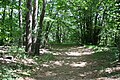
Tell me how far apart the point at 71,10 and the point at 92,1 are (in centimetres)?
402

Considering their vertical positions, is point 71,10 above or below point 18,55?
above

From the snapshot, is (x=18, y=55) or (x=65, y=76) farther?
(x=18, y=55)

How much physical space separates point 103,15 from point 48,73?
17902mm

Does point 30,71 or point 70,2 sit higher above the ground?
point 70,2

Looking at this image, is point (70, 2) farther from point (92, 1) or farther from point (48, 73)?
point (48, 73)

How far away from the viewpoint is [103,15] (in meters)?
26.7

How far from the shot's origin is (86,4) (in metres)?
26.5

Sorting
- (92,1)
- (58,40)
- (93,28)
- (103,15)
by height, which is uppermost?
(92,1)

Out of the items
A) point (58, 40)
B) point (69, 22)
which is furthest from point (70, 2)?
point (58, 40)

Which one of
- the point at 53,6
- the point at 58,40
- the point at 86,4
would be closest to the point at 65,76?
the point at 53,6

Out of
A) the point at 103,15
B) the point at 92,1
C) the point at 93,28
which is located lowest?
the point at 93,28

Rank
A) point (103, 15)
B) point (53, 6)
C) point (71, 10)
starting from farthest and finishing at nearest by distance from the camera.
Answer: point (71, 10)
point (103, 15)
point (53, 6)

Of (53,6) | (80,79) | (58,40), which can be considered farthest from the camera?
(58,40)

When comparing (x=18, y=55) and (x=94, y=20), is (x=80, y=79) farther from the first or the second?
(x=94, y=20)
